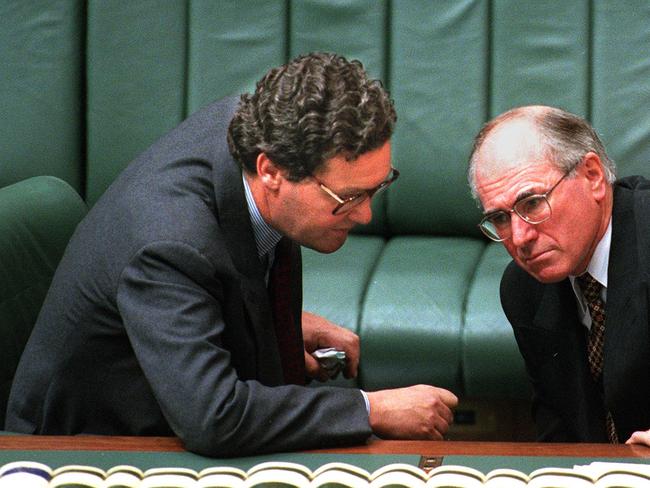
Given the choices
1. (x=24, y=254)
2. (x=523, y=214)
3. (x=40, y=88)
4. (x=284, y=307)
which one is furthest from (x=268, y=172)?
(x=40, y=88)

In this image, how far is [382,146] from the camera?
1.99 meters

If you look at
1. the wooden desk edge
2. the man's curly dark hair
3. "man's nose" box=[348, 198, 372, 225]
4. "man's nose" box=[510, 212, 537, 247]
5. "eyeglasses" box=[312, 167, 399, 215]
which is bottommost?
the wooden desk edge

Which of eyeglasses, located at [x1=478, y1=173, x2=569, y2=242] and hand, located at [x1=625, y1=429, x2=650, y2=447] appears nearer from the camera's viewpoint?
hand, located at [x1=625, y1=429, x2=650, y2=447]

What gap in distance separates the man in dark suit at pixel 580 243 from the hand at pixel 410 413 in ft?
1.09

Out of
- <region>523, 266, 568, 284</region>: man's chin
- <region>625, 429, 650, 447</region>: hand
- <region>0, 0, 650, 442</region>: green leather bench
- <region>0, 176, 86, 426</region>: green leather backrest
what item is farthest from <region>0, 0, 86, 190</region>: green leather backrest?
<region>625, 429, 650, 447</region>: hand

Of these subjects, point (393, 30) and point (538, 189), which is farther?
point (393, 30)

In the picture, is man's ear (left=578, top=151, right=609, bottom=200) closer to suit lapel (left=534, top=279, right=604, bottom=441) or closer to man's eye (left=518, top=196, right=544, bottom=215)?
man's eye (left=518, top=196, right=544, bottom=215)

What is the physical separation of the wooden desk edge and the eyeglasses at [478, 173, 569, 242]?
545 millimetres

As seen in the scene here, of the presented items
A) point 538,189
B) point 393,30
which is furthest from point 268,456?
point 393,30

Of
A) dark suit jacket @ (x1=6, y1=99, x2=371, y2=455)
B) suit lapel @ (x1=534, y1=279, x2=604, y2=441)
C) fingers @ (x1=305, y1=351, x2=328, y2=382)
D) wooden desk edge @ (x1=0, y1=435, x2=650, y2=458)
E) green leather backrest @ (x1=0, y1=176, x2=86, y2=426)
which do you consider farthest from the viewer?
green leather backrest @ (x1=0, y1=176, x2=86, y2=426)

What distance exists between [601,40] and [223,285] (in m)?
1.99

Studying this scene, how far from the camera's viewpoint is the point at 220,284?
1.93m

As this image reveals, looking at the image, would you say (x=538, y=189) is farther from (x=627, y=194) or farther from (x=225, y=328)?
(x=225, y=328)

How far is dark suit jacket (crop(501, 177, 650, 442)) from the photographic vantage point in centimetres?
207
